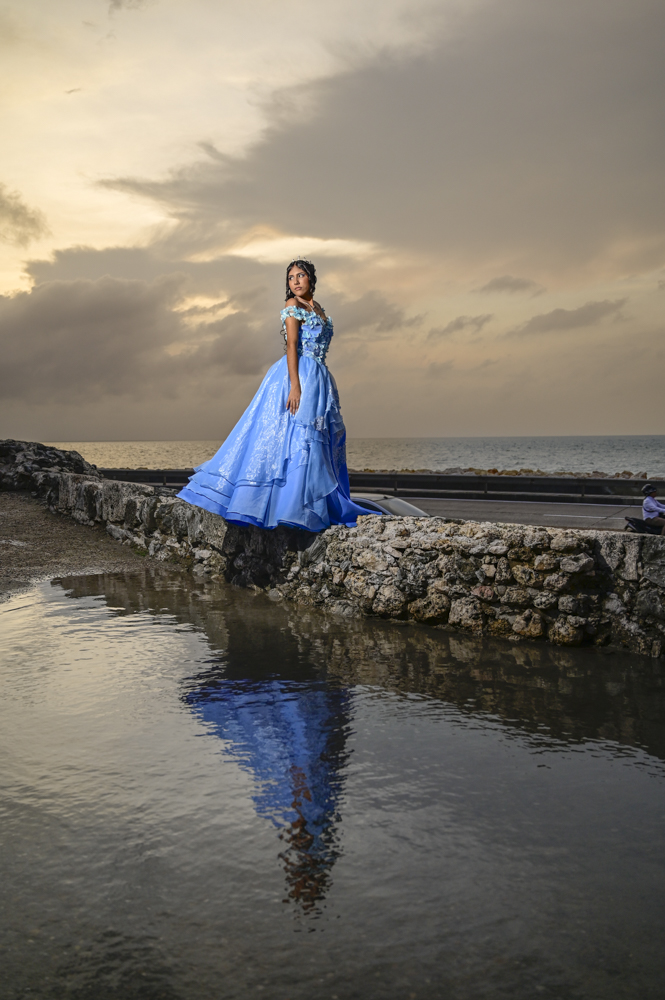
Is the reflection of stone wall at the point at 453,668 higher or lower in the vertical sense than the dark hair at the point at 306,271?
lower

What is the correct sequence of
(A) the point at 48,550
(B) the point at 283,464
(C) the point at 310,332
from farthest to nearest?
1. (A) the point at 48,550
2. (C) the point at 310,332
3. (B) the point at 283,464

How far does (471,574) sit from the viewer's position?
6.05m

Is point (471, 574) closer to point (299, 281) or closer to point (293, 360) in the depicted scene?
point (293, 360)

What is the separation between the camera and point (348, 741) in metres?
3.78

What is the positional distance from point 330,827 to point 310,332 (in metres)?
5.31

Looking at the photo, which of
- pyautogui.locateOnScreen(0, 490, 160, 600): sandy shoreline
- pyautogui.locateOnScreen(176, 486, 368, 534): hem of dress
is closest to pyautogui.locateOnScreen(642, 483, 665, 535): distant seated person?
pyautogui.locateOnScreen(176, 486, 368, 534): hem of dress

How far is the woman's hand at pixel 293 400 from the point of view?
23.2 feet

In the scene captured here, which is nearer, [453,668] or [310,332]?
[453,668]

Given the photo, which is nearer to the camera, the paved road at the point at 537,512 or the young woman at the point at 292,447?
the young woman at the point at 292,447

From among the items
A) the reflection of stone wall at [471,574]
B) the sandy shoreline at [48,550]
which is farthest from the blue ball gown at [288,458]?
the sandy shoreline at [48,550]

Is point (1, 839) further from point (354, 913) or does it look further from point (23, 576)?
point (23, 576)

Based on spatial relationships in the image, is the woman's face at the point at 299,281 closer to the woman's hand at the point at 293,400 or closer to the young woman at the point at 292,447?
the young woman at the point at 292,447

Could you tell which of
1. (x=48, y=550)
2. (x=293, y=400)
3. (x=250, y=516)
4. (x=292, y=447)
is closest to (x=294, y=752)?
(x=250, y=516)

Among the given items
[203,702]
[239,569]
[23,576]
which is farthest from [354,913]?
[23,576]
